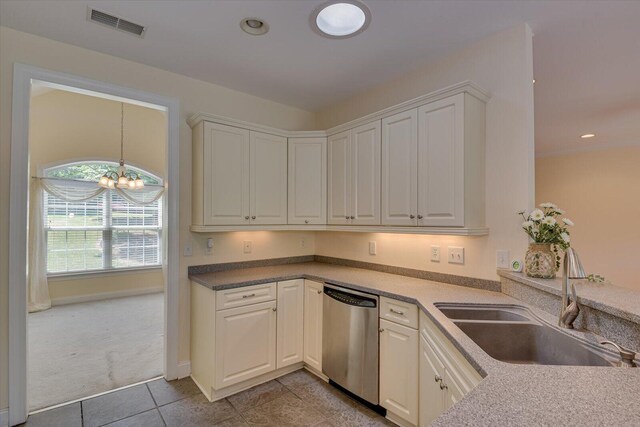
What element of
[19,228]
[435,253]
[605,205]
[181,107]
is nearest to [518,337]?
[435,253]

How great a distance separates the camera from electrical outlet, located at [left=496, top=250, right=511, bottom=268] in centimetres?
211

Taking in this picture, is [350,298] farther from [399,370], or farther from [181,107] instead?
Result: [181,107]

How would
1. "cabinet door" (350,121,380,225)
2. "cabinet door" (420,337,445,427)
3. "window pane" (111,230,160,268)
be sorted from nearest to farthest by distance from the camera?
"cabinet door" (420,337,445,427) < "cabinet door" (350,121,380,225) < "window pane" (111,230,160,268)

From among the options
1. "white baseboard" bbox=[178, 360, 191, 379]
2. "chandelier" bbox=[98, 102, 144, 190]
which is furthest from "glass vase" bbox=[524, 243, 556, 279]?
"chandelier" bbox=[98, 102, 144, 190]

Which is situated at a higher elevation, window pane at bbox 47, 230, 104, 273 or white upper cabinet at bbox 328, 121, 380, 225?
white upper cabinet at bbox 328, 121, 380, 225

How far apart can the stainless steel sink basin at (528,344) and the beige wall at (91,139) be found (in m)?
5.88

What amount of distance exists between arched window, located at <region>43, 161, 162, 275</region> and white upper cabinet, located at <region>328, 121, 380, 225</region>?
428cm

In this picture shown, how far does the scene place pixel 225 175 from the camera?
9.05 feet

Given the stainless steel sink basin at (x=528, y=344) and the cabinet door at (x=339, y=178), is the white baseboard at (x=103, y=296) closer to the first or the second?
the cabinet door at (x=339, y=178)

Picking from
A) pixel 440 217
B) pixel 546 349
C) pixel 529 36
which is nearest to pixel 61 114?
pixel 440 217

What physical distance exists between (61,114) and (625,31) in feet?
22.4

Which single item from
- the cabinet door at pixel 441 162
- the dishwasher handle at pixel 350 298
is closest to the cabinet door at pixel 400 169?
the cabinet door at pixel 441 162

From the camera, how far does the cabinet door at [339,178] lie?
114 inches

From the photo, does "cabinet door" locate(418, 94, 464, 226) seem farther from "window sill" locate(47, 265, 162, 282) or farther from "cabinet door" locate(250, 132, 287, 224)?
"window sill" locate(47, 265, 162, 282)
